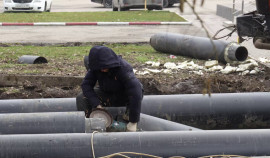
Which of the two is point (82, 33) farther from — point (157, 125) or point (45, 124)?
point (45, 124)

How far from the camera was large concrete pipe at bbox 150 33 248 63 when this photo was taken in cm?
1090

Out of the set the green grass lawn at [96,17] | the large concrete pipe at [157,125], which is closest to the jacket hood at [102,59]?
the large concrete pipe at [157,125]

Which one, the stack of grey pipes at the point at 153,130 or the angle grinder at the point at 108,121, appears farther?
the angle grinder at the point at 108,121

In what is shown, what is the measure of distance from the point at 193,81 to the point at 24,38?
7474 mm

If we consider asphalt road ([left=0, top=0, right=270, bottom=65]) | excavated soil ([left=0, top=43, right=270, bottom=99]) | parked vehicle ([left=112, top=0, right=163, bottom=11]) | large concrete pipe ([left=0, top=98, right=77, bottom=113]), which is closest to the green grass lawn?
parked vehicle ([left=112, top=0, right=163, bottom=11])

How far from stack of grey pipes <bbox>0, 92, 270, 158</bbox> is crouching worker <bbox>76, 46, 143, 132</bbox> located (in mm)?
163

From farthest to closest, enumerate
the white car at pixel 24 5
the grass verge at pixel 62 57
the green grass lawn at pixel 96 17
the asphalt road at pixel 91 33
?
the white car at pixel 24 5 → the green grass lawn at pixel 96 17 → the asphalt road at pixel 91 33 → the grass verge at pixel 62 57

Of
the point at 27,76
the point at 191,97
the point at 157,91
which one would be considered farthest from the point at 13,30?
the point at 191,97

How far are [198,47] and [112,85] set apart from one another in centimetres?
532

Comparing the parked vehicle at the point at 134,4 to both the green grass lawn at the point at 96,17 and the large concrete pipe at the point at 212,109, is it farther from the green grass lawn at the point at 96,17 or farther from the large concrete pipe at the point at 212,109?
the large concrete pipe at the point at 212,109

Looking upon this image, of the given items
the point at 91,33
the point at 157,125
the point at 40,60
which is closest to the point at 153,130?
the point at 157,125

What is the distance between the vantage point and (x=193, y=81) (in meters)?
9.34

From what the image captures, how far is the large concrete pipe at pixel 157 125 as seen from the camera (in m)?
6.74

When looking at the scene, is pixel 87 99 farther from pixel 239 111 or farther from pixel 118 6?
pixel 118 6
